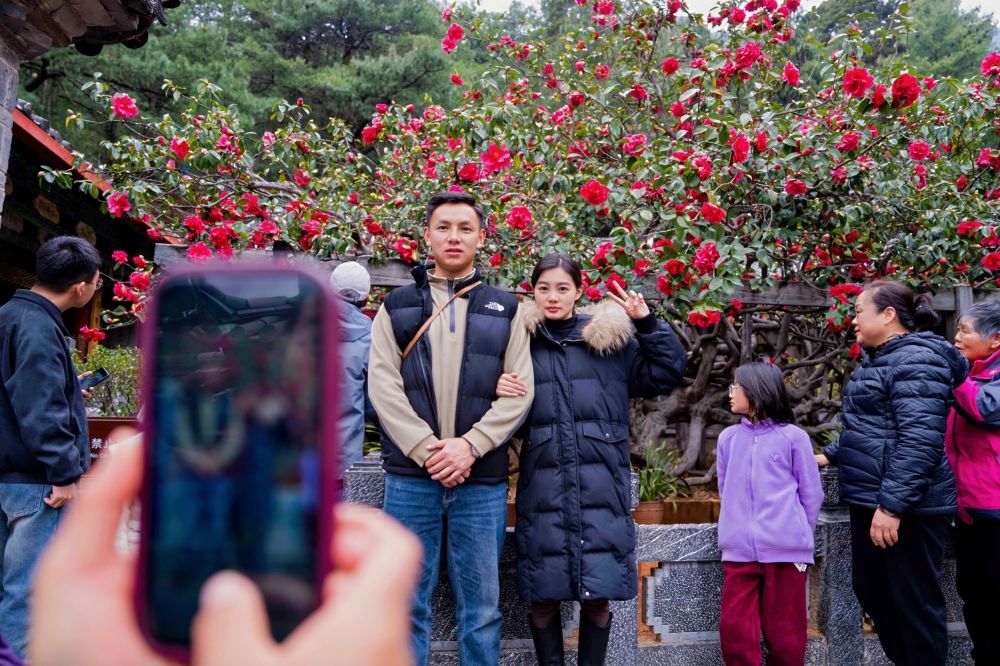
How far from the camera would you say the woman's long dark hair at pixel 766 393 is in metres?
3.38

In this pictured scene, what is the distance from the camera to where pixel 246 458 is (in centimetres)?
46

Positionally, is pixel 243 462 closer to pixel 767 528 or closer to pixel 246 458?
pixel 246 458

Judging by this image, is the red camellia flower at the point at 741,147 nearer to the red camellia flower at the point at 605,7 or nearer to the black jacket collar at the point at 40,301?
the red camellia flower at the point at 605,7

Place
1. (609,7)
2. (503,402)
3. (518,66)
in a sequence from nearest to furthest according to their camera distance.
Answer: (503,402), (609,7), (518,66)

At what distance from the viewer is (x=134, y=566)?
18.6 inches

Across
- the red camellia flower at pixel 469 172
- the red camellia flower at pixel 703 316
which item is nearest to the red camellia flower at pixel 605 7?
the red camellia flower at pixel 469 172

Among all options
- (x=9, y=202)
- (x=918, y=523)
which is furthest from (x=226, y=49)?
(x=918, y=523)

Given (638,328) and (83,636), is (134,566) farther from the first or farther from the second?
(638,328)

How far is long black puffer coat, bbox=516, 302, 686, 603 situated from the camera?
2.79 meters

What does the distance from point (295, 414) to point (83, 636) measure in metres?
0.18

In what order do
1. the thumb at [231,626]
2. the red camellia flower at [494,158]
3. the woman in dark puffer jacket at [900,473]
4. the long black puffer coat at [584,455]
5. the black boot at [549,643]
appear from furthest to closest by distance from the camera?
the red camellia flower at [494,158], the woman in dark puffer jacket at [900,473], the black boot at [549,643], the long black puffer coat at [584,455], the thumb at [231,626]

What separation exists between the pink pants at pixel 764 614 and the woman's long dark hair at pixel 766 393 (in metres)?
0.65

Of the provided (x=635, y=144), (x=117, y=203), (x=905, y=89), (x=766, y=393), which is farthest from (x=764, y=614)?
(x=117, y=203)

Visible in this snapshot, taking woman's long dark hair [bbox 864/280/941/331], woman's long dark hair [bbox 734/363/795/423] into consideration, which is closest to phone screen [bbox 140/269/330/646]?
woman's long dark hair [bbox 734/363/795/423]
